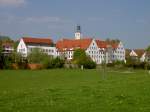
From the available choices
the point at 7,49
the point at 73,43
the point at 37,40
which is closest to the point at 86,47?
the point at 73,43

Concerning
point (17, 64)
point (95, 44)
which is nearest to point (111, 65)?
point (17, 64)

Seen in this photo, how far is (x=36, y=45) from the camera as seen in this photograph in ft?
583

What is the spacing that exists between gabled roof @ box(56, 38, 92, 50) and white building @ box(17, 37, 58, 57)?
12.9 ft

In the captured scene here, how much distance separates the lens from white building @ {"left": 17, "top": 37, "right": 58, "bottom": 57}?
17250 centimetres

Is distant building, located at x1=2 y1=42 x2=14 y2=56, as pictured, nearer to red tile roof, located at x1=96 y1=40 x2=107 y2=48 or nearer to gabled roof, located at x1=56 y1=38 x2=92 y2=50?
gabled roof, located at x1=56 y1=38 x2=92 y2=50

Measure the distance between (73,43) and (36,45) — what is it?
16.2 metres

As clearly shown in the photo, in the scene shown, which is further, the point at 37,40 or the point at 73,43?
the point at 37,40

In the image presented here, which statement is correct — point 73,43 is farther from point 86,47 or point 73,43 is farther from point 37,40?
point 37,40

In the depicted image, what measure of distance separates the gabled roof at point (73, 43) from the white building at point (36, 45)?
12.9 feet

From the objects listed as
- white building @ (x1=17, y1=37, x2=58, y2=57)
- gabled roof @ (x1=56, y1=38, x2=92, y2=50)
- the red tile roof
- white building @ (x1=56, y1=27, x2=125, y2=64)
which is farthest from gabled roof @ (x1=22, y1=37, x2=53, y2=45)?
the red tile roof

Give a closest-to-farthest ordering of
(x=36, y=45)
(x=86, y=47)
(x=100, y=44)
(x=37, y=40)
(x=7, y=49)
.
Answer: (x=7, y=49) < (x=86, y=47) < (x=36, y=45) < (x=37, y=40) < (x=100, y=44)

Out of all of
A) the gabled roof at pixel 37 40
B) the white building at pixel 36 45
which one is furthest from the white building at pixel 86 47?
the gabled roof at pixel 37 40

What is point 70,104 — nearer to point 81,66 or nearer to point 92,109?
point 92,109

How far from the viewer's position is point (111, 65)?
117375 mm
